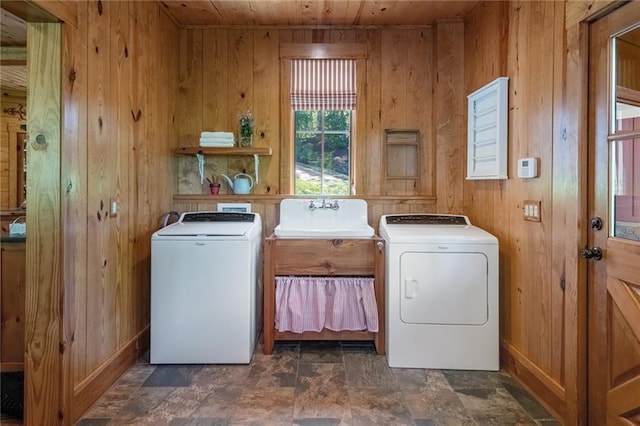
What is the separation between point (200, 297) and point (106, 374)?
671mm

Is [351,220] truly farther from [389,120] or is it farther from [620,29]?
[620,29]

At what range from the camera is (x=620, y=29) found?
1.64m

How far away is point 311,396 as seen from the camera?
7.14 ft

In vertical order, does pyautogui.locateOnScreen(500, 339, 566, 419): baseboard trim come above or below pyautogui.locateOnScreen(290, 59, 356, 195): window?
below

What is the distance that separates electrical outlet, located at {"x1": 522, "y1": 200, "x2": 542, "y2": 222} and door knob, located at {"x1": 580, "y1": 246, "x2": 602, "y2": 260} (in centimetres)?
37

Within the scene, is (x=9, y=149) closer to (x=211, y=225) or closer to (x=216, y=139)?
(x=216, y=139)

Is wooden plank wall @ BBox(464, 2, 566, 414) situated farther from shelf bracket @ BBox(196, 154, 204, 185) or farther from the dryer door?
shelf bracket @ BBox(196, 154, 204, 185)

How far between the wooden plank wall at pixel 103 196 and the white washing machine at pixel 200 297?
0.23m

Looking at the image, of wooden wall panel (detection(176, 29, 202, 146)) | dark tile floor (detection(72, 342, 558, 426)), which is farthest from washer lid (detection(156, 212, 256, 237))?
dark tile floor (detection(72, 342, 558, 426))

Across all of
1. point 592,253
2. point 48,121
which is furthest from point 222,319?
point 592,253

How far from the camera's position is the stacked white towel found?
3.19 m

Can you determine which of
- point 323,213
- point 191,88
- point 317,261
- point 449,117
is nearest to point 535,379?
point 317,261

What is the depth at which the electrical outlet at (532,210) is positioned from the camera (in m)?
2.16

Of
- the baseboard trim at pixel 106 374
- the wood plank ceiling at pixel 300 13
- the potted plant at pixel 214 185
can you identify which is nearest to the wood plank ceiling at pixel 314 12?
the wood plank ceiling at pixel 300 13
